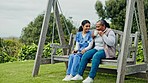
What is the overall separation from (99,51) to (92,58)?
162 mm

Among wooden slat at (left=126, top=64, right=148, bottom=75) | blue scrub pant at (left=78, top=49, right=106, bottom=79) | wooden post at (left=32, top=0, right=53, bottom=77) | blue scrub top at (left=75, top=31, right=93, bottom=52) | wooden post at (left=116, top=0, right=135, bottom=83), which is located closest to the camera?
wooden post at (left=116, top=0, right=135, bottom=83)

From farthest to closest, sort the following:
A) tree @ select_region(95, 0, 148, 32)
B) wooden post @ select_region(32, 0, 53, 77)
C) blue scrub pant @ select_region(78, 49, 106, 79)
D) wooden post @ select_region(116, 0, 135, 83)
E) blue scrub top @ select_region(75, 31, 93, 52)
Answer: tree @ select_region(95, 0, 148, 32), wooden post @ select_region(32, 0, 53, 77), blue scrub top @ select_region(75, 31, 93, 52), blue scrub pant @ select_region(78, 49, 106, 79), wooden post @ select_region(116, 0, 135, 83)

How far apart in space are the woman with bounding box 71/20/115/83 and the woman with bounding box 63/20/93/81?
0.13 metres

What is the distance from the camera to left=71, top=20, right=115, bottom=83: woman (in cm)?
436

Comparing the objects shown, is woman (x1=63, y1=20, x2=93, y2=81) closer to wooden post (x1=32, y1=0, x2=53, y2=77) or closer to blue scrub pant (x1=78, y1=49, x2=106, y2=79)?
blue scrub pant (x1=78, y1=49, x2=106, y2=79)

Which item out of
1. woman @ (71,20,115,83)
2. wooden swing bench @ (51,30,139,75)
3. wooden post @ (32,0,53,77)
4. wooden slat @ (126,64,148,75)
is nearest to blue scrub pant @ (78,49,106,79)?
woman @ (71,20,115,83)

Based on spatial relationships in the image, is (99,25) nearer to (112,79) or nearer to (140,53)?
(112,79)

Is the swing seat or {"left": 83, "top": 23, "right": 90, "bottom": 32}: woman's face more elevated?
{"left": 83, "top": 23, "right": 90, "bottom": 32}: woman's face

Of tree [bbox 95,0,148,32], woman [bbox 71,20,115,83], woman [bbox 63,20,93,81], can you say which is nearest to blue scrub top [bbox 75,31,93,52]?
woman [bbox 63,20,93,81]

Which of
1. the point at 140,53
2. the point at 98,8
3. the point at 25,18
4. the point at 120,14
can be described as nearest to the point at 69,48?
the point at 140,53

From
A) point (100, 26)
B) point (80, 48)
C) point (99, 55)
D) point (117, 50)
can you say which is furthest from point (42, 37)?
point (117, 50)

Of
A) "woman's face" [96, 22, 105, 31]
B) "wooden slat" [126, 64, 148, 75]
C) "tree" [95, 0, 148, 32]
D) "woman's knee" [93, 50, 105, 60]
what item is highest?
"tree" [95, 0, 148, 32]

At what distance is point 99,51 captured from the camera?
14.7 feet

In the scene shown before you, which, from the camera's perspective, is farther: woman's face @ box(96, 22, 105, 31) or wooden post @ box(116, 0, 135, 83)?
woman's face @ box(96, 22, 105, 31)
